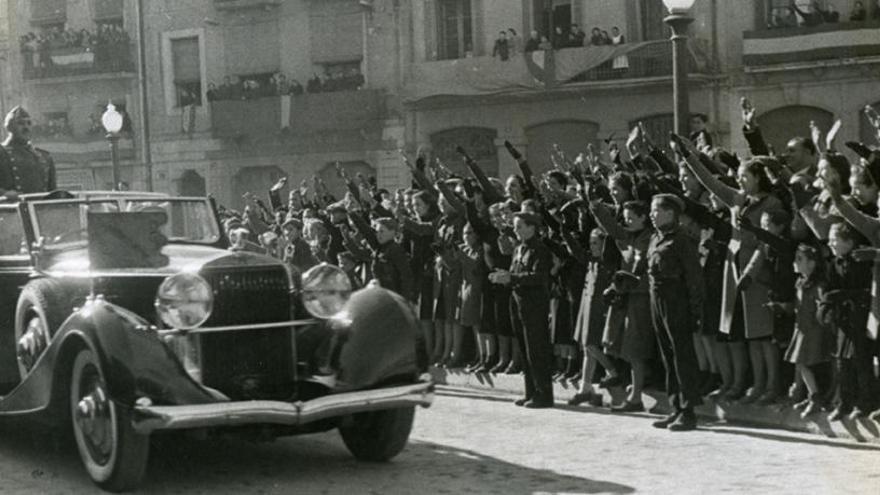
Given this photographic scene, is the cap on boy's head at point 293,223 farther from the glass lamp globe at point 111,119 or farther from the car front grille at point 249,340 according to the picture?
the glass lamp globe at point 111,119

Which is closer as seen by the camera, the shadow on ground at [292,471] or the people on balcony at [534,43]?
the shadow on ground at [292,471]

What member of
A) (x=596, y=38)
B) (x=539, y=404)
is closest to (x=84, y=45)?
(x=596, y=38)

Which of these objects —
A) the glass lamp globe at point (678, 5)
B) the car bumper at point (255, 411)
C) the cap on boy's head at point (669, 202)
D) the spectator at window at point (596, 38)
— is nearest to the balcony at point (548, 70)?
the spectator at window at point (596, 38)

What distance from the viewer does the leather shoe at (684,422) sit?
375 inches

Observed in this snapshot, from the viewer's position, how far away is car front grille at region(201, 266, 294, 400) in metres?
8.11

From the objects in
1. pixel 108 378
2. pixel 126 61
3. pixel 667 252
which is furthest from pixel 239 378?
pixel 126 61

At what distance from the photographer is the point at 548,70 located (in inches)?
1093

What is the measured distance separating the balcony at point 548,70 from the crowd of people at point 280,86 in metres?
1.78

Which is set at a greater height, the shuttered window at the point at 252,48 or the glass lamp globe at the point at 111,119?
the shuttered window at the point at 252,48

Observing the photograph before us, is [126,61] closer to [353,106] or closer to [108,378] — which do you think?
[353,106]

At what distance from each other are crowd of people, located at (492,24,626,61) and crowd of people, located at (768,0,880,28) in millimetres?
3279

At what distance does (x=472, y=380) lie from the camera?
1255 cm

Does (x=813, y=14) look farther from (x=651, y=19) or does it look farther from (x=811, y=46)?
(x=651, y=19)

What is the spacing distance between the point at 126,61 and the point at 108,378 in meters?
28.8
